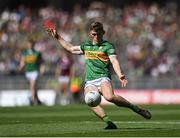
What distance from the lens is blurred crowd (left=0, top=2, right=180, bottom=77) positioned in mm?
35188

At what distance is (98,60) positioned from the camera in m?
15.4

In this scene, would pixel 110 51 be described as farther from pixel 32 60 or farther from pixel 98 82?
pixel 32 60

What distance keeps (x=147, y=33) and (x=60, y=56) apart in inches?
167

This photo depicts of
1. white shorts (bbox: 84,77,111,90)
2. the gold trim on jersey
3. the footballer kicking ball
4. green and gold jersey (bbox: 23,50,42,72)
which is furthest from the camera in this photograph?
green and gold jersey (bbox: 23,50,42,72)

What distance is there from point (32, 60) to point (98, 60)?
14734 mm

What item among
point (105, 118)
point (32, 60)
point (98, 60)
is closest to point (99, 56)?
point (98, 60)

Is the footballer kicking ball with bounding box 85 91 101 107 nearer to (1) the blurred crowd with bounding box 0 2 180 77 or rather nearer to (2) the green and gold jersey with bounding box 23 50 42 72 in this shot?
(2) the green and gold jersey with bounding box 23 50 42 72

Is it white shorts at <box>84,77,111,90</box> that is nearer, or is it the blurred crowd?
white shorts at <box>84,77,111,90</box>

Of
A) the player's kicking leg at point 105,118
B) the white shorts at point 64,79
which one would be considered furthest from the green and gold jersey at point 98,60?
the white shorts at point 64,79

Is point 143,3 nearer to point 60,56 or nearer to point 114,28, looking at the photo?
point 114,28

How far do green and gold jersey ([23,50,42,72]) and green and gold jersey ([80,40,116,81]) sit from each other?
14536 mm

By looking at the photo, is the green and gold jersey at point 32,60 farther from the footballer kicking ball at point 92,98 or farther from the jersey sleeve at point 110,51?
the footballer kicking ball at point 92,98

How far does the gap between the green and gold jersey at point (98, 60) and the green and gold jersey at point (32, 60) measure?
14536 mm

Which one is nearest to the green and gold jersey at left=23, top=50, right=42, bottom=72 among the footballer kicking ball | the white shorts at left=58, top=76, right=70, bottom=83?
the white shorts at left=58, top=76, right=70, bottom=83
